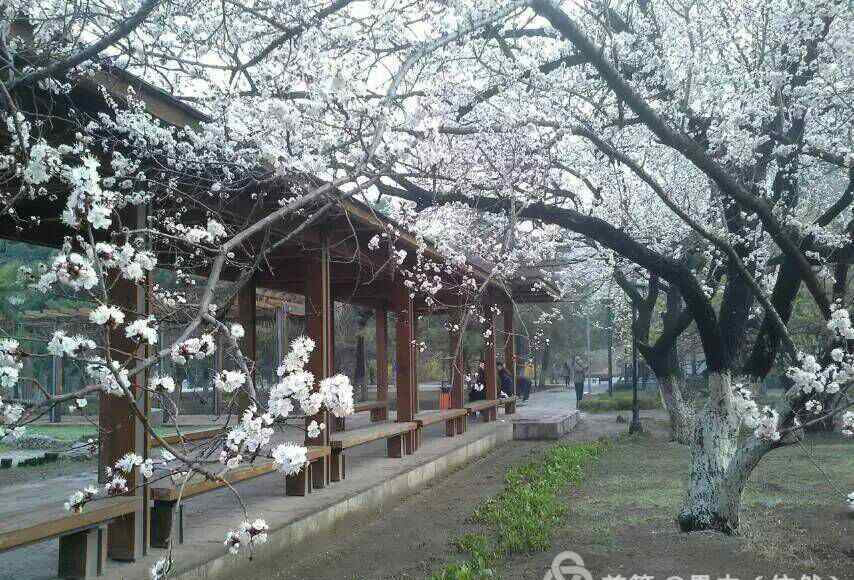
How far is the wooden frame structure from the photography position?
5.42 meters

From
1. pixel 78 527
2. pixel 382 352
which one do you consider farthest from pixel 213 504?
pixel 382 352

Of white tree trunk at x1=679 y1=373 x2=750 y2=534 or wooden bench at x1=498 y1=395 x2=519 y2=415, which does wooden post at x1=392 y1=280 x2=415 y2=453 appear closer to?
white tree trunk at x1=679 y1=373 x2=750 y2=534

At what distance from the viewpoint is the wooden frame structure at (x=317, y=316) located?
5422 millimetres

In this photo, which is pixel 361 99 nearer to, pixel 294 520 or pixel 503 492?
pixel 294 520

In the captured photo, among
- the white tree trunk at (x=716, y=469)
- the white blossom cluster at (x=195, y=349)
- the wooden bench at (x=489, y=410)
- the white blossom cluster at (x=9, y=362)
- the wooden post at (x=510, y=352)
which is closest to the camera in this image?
the white blossom cluster at (x=9, y=362)

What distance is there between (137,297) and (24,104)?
1468 mm

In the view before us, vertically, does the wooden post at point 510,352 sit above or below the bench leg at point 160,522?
above

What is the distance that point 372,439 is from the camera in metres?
9.75

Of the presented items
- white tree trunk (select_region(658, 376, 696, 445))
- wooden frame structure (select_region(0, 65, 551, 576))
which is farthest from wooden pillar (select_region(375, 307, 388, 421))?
white tree trunk (select_region(658, 376, 696, 445))

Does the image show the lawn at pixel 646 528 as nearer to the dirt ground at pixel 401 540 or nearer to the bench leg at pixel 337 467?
the dirt ground at pixel 401 540

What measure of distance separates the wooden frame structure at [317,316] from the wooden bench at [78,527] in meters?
0.02

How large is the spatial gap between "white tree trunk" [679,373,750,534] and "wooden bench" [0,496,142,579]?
15.3ft

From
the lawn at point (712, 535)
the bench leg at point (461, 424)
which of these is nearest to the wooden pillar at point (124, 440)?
the lawn at point (712, 535)

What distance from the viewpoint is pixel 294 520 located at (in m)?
6.91
